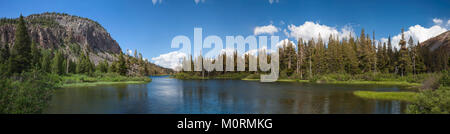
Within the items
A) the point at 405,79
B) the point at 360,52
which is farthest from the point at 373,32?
the point at 405,79

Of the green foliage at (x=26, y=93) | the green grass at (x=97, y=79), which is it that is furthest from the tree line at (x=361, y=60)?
the green foliage at (x=26, y=93)

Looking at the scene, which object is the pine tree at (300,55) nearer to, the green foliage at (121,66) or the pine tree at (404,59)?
the pine tree at (404,59)

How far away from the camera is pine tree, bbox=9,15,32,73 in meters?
47.4

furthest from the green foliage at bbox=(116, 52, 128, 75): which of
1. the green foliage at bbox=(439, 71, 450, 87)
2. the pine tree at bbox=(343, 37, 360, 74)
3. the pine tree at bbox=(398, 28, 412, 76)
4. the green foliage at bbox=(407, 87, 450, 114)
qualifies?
the pine tree at bbox=(398, 28, 412, 76)

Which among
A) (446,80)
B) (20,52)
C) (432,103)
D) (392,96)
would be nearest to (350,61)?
(392,96)

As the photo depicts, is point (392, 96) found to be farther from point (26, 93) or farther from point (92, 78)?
point (92, 78)

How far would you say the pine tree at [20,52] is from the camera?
47394 millimetres

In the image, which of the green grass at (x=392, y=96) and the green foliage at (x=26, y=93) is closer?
the green foliage at (x=26, y=93)

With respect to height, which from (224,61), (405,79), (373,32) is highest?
(373,32)

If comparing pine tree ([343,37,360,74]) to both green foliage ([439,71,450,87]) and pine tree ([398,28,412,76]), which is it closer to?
pine tree ([398,28,412,76])
